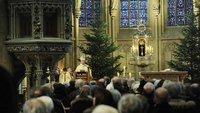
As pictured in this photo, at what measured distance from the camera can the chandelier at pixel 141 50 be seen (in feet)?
91.0

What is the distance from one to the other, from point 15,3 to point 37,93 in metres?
5.01

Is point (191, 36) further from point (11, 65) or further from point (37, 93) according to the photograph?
point (37, 93)

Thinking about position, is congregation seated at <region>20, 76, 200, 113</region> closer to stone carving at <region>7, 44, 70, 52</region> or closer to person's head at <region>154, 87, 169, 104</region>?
person's head at <region>154, 87, 169, 104</region>

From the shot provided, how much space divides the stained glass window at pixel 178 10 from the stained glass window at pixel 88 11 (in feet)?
15.0

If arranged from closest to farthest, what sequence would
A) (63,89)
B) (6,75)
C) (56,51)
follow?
(6,75) → (63,89) → (56,51)

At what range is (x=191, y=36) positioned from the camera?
24.4m

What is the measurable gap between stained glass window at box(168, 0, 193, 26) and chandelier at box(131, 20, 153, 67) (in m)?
2.64

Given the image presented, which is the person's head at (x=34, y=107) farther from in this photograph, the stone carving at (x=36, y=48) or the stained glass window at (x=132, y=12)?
the stained glass window at (x=132, y=12)

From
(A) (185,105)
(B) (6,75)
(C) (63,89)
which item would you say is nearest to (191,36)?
(C) (63,89)

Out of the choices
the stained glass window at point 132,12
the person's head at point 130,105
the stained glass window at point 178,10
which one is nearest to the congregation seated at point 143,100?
the person's head at point 130,105

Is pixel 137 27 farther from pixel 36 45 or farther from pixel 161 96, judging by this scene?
pixel 161 96

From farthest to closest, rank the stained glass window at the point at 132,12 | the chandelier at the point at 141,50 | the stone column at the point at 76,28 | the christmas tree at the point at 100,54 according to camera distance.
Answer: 1. the stained glass window at the point at 132,12
2. the chandelier at the point at 141,50
3. the stone column at the point at 76,28
4. the christmas tree at the point at 100,54

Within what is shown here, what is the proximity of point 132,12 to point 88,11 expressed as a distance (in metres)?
2.85

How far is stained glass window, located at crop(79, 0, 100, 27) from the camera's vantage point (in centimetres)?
2933
